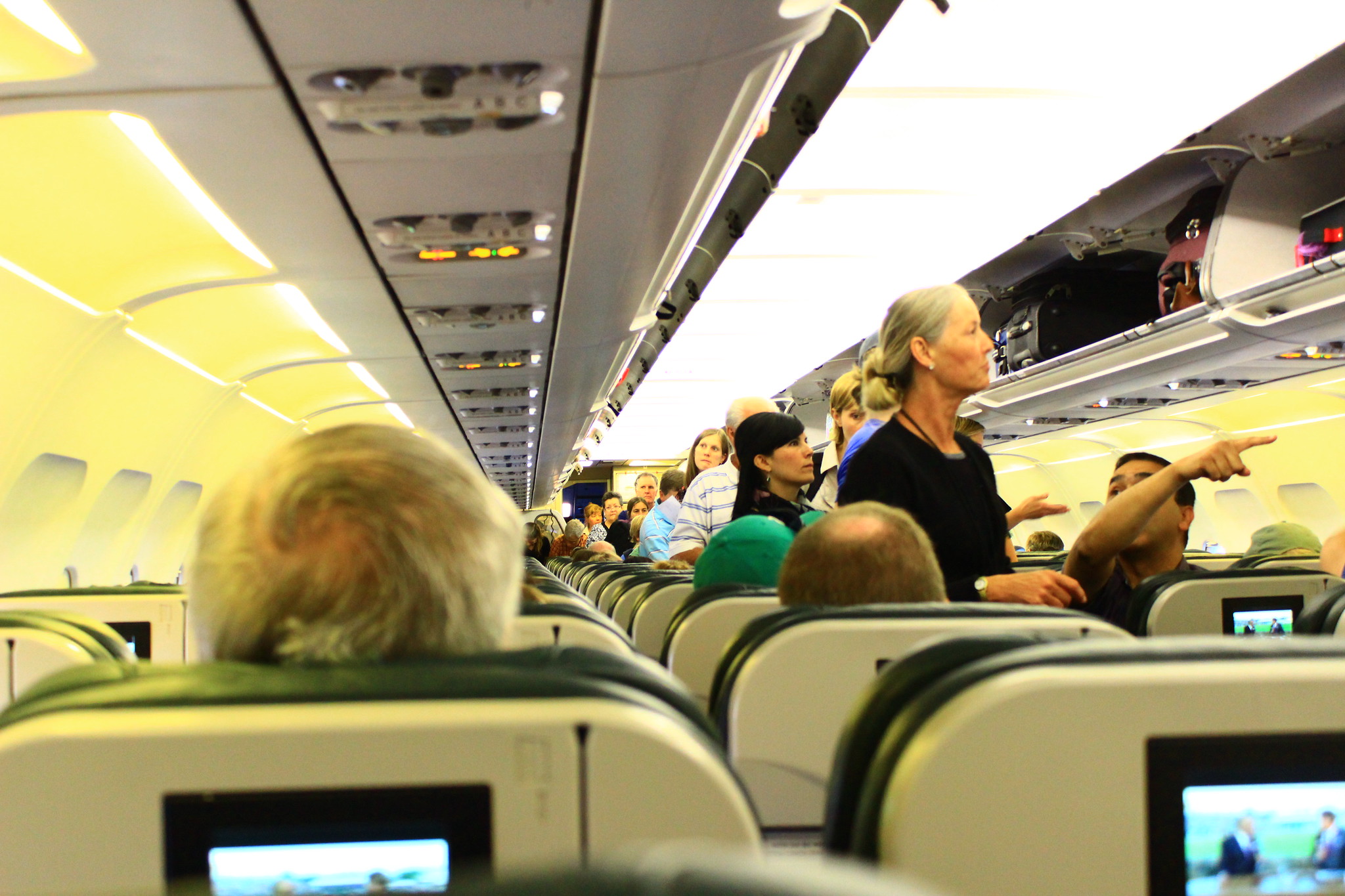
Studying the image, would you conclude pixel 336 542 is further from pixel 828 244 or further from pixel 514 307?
pixel 828 244

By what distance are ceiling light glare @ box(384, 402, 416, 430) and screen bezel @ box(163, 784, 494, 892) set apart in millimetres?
12504

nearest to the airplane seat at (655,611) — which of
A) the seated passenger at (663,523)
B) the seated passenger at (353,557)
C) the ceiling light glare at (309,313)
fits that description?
the seated passenger at (353,557)

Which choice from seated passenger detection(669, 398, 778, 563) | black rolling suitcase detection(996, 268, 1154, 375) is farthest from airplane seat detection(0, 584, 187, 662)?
black rolling suitcase detection(996, 268, 1154, 375)

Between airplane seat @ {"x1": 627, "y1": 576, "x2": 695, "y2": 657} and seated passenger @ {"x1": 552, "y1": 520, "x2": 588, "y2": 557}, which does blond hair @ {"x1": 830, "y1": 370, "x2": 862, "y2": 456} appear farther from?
seated passenger @ {"x1": 552, "y1": 520, "x2": 588, "y2": 557}

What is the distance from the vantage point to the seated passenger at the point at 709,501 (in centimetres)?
576

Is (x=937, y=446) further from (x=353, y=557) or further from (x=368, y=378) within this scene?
(x=368, y=378)

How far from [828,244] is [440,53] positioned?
211 inches

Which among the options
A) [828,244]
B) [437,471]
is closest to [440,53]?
[437,471]

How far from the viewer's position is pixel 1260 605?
10.5 ft

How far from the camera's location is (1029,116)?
604cm

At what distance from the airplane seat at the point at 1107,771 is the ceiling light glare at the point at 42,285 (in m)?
6.41

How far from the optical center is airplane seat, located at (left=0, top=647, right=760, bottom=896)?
1060 mm

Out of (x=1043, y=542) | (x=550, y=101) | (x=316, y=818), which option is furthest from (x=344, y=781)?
(x=1043, y=542)

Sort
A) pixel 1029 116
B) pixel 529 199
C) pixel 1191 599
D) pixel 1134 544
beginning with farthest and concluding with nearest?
pixel 1029 116 < pixel 529 199 < pixel 1134 544 < pixel 1191 599
